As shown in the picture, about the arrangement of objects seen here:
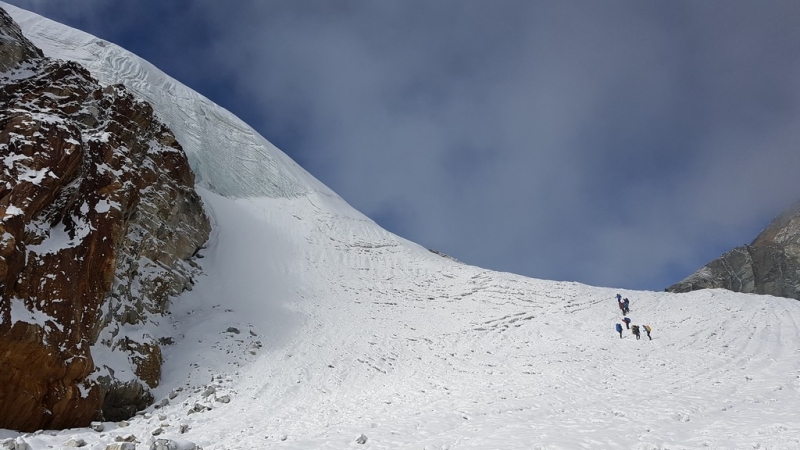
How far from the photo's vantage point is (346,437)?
9992mm

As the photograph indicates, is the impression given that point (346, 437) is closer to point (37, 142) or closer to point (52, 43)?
point (37, 142)

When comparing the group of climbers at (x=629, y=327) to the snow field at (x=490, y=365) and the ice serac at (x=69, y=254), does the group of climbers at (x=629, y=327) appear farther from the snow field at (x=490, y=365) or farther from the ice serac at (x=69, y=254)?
the ice serac at (x=69, y=254)

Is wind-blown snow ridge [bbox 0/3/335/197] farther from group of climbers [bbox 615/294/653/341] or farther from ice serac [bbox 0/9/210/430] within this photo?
group of climbers [bbox 615/294/653/341]

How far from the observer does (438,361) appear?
19.7 meters

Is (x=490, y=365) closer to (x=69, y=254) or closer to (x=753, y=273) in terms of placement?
(x=69, y=254)

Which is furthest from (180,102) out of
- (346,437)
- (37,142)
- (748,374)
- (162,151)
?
(748,374)

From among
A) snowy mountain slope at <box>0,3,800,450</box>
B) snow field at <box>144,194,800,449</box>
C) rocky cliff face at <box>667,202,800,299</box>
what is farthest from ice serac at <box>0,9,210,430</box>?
rocky cliff face at <box>667,202,800,299</box>

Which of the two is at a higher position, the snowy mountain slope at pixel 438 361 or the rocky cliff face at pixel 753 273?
the rocky cliff face at pixel 753 273

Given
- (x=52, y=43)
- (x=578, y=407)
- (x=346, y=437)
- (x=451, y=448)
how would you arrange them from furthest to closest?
1. (x=52, y=43)
2. (x=578, y=407)
3. (x=346, y=437)
4. (x=451, y=448)

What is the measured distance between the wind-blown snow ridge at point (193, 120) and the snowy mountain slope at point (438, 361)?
18.7 feet

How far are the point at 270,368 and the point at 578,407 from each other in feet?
39.5

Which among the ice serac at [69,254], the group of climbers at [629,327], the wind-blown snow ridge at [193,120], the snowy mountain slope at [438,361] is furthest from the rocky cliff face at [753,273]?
the ice serac at [69,254]

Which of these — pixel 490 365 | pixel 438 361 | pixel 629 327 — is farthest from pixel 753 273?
pixel 438 361

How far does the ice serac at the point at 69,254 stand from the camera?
38.5 feet
